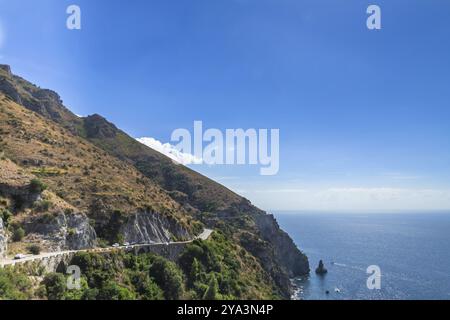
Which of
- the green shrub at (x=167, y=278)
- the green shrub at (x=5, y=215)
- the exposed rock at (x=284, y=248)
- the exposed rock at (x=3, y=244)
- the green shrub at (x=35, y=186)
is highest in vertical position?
the green shrub at (x=35, y=186)

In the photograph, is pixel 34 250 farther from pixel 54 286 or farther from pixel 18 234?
pixel 54 286

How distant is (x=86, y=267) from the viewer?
146ft

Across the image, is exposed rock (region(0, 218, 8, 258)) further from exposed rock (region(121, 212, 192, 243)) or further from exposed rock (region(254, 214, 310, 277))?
exposed rock (region(254, 214, 310, 277))

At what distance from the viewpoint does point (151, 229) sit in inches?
2552

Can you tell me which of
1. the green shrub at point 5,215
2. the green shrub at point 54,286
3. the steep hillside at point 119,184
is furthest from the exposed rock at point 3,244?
the steep hillside at point 119,184

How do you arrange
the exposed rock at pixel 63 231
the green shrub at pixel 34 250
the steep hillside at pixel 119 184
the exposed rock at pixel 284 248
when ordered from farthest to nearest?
the exposed rock at pixel 284 248 → the steep hillside at pixel 119 184 → the exposed rock at pixel 63 231 → the green shrub at pixel 34 250

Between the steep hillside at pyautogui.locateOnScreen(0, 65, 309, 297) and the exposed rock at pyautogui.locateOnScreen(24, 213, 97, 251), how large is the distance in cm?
601

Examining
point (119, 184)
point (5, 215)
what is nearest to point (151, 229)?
point (119, 184)

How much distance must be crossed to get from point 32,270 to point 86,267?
8.61m

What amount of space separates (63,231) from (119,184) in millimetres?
28678

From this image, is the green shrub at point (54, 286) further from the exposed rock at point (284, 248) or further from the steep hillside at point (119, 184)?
the exposed rock at point (284, 248)

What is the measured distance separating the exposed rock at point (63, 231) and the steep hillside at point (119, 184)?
6005 mm

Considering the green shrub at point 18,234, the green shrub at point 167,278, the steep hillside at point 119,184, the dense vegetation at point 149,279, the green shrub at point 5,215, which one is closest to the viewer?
the dense vegetation at point 149,279

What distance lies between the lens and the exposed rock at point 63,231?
4653 cm
